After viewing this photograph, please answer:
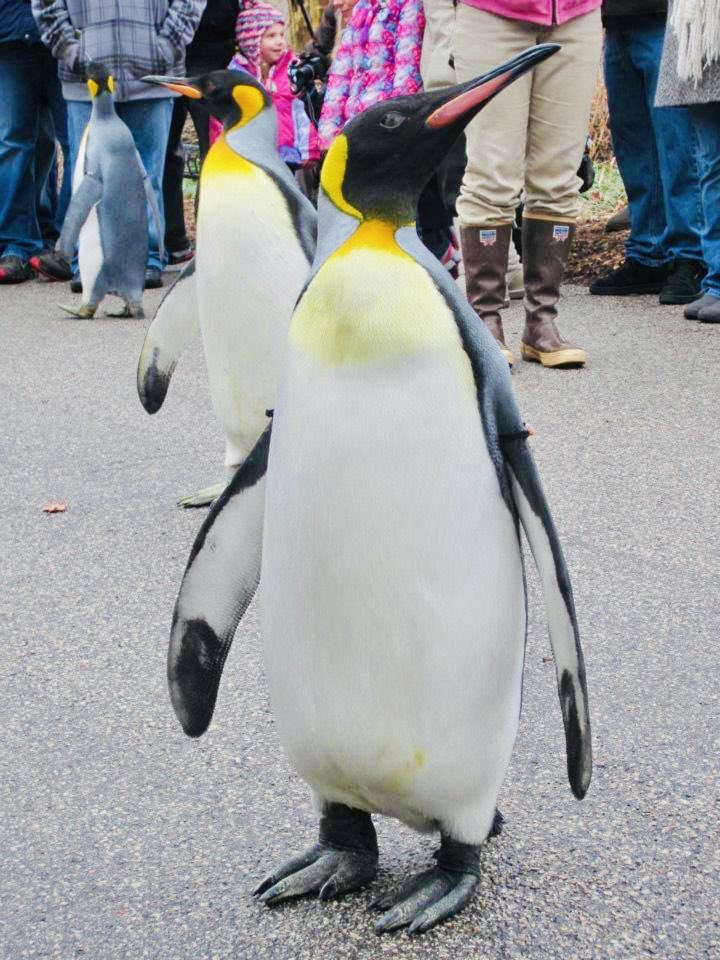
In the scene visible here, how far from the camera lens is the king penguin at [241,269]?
293 centimetres

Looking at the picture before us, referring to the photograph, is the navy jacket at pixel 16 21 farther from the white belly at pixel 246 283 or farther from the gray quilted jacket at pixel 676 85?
the white belly at pixel 246 283

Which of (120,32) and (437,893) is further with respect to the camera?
(120,32)

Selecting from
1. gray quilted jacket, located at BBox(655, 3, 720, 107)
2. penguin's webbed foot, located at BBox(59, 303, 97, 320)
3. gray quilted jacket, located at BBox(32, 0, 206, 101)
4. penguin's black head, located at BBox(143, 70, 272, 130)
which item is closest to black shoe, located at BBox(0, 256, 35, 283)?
penguin's webbed foot, located at BBox(59, 303, 97, 320)

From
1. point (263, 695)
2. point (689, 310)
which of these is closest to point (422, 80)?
point (689, 310)

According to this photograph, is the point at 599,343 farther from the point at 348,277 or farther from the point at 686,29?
the point at 348,277

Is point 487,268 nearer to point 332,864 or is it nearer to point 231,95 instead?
point 231,95

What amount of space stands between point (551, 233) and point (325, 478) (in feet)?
10.5

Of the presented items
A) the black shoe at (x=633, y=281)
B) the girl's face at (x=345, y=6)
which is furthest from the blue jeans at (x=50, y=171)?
the black shoe at (x=633, y=281)

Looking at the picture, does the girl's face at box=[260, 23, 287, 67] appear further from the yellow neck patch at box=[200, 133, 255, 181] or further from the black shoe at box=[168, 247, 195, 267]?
the yellow neck patch at box=[200, 133, 255, 181]

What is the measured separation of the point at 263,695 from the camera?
228 centimetres

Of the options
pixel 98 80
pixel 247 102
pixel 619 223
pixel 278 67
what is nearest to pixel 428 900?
pixel 247 102

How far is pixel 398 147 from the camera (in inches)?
59.0

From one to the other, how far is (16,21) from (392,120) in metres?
5.99

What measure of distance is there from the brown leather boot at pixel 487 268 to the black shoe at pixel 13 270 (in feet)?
11.6
